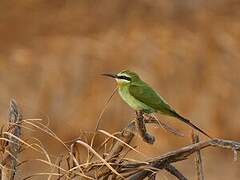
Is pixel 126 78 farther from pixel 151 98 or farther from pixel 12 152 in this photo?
pixel 12 152

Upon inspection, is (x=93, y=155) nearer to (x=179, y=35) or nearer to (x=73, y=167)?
(x=73, y=167)

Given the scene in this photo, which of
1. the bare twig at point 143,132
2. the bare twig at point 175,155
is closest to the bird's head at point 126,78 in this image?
the bare twig at point 143,132

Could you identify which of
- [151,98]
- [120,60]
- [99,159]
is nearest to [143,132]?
[99,159]

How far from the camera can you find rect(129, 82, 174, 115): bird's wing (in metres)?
1.80

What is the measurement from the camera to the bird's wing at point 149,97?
180 centimetres

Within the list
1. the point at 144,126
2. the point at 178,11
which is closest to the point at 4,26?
the point at 178,11

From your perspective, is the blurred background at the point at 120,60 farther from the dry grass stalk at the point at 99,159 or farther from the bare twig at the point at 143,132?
the dry grass stalk at the point at 99,159

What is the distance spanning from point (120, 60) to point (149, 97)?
198 inches

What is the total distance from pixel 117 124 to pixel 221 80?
98 centimetres

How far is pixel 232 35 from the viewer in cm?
716

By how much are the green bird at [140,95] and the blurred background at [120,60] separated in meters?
4.05

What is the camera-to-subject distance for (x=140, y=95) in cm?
185

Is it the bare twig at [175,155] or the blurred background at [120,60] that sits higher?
the blurred background at [120,60]

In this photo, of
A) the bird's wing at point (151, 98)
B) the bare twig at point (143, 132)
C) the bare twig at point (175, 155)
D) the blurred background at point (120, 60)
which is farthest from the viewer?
the blurred background at point (120, 60)
